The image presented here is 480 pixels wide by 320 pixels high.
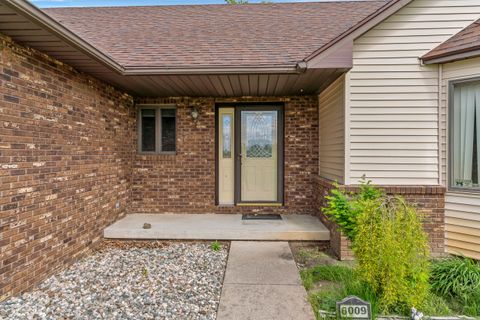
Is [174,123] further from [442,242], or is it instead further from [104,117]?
[442,242]

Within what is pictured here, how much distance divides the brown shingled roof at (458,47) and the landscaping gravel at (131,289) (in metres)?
4.09

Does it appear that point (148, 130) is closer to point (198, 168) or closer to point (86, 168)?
point (198, 168)

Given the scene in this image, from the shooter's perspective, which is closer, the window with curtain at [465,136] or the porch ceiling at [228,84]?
the window with curtain at [465,136]

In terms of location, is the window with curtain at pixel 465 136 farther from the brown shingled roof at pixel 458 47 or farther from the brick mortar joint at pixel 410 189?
the brown shingled roof at pixel 458 47

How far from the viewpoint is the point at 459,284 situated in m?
2.85

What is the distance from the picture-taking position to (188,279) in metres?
3.23

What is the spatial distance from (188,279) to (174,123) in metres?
3.36

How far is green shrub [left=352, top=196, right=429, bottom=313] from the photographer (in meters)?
2.34

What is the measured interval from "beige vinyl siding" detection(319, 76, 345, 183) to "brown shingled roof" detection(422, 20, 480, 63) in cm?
124

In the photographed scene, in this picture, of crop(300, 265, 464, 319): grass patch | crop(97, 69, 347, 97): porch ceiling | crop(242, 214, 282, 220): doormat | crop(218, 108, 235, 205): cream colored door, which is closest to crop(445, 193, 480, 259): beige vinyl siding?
crop(300, 265, 464, 319): grass patch

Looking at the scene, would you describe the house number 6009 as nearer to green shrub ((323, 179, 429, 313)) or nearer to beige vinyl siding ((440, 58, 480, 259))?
green shrub ((323, 179, 429, 313))

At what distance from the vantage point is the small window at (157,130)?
5648 mm

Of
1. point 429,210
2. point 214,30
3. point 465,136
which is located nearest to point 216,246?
point 429,210

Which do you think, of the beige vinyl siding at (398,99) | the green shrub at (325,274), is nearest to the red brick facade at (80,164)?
the beige vinyl siding at (398,99)
